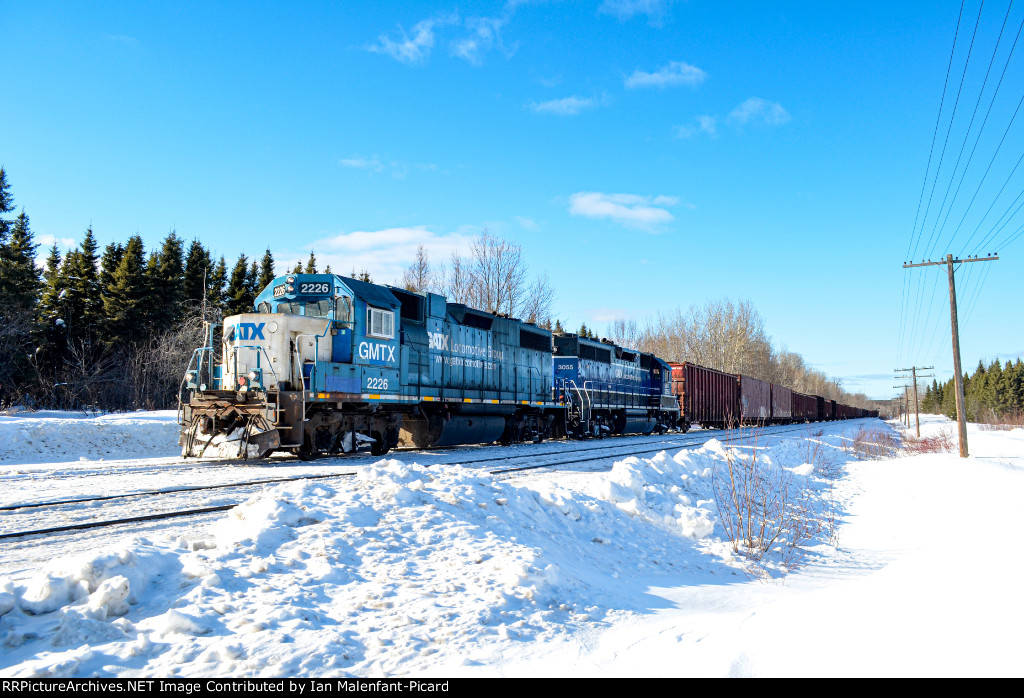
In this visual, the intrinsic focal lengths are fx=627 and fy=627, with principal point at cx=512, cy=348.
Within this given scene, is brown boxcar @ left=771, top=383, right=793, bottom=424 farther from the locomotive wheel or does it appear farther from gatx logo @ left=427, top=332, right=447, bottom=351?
the locomotive wheel

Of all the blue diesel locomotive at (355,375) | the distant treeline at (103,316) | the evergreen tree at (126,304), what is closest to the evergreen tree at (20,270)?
the distant treeline at (103,316)

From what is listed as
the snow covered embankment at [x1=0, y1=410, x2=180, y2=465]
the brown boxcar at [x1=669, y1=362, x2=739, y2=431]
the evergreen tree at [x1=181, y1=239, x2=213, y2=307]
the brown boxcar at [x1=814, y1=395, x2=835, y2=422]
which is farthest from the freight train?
the brown boxcar at [x1=814, y1=395, x2=835, y2=422]

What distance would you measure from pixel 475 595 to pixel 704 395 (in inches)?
1285

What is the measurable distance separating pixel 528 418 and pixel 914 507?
38.2ft

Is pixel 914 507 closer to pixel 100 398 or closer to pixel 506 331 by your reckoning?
pixel 506 331

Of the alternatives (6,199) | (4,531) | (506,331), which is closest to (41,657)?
(4,531)

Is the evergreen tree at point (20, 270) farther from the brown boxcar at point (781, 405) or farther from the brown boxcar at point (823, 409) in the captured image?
the brown boxcar at point (823, 409)

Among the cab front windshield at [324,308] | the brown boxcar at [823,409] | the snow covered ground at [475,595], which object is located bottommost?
the brown boxcar at [823,409]

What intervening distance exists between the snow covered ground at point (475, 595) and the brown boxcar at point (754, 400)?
31938 mm

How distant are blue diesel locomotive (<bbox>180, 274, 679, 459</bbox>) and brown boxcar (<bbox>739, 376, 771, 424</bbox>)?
73.0 feet

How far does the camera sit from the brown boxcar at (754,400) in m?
39.8

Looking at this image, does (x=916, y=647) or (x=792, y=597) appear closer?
(x=916, y=647)

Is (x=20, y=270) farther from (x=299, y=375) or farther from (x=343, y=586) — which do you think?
(x=343, y=586)

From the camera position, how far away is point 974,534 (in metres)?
9.09
